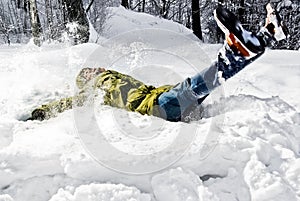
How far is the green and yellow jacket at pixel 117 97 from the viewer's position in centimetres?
257

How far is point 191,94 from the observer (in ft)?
7.93

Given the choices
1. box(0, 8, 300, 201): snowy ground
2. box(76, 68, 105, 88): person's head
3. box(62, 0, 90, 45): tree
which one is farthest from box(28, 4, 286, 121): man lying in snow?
box(62, 0, 90, 45): tree

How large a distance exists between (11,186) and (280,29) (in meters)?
1.67

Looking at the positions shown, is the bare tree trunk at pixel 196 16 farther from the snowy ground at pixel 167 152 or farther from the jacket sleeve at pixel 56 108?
the jacket sleeve at pixel 56 108

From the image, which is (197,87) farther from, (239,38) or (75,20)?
(75,20)

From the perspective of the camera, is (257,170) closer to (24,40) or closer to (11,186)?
(11,186)

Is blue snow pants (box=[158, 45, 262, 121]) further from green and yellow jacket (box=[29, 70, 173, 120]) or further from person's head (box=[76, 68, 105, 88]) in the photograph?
person's head (box=[76, 68, 105, 88])

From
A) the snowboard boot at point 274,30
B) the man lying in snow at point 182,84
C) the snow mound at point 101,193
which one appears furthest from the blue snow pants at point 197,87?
the snow mound at point 101,193

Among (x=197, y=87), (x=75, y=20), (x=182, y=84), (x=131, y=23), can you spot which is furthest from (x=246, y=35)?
(x=131, y=23)

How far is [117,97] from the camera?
272 centimetres

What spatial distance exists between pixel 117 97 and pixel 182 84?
0.52 meters

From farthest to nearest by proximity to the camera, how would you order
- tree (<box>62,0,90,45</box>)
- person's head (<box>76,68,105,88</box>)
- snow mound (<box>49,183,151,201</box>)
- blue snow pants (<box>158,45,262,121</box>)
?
1. tree (<box>62,0,90,45</box>)
2. person's head (<box>76,68,105,88</box>)
3. blue snow pants (<box>158,45,262,121</box>)
4. snow mound (<box>49,183,151,201</box>)

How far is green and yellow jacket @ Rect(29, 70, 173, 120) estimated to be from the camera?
2.57m

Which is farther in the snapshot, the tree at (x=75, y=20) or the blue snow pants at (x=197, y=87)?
the tree at (x=75, y=20)
